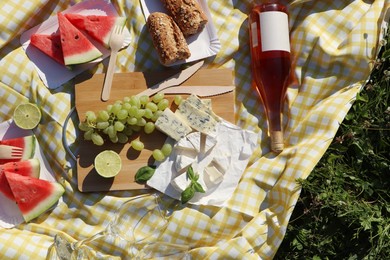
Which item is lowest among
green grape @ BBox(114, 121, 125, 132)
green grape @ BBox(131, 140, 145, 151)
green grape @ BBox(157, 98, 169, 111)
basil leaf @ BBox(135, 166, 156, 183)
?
basil leaf @ BBox(135, 166, 156, 183)

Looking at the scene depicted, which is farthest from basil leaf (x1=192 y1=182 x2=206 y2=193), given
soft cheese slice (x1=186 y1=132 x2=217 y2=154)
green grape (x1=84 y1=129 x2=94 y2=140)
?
green grape (x1=84 y1=129 x2=94 y2=140)

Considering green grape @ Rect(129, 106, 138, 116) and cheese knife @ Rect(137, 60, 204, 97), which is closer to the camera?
green grape @ Rect(129, 106, 138, 116)

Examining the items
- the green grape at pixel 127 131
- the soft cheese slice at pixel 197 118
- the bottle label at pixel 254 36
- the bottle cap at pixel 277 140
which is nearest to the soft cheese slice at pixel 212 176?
the soft cheese slice at pixel 197 118

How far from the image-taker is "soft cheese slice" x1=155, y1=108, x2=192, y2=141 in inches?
88.5

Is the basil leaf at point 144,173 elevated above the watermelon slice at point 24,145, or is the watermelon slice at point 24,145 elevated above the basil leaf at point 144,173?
the watermelon slice at point 24,145

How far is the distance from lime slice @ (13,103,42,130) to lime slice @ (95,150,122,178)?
330mm

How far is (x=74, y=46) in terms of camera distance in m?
2.29

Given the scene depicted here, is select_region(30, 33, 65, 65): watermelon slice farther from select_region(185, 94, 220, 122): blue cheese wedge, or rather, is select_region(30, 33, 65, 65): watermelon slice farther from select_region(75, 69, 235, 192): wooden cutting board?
select_region(185, 94, 220, 122): blue cheese wedge

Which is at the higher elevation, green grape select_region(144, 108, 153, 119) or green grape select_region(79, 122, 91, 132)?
green grape select_region(144, 108, 153, 119)

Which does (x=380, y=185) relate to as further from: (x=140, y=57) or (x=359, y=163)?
(x=140, y=57)

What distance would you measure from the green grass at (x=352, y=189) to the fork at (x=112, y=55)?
3.16 feet

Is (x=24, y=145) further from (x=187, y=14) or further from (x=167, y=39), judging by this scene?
(x=187, y=14)

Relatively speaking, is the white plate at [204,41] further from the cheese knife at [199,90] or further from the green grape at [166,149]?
the green grape at [166,149]

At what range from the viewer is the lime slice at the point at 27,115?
7.52ft
